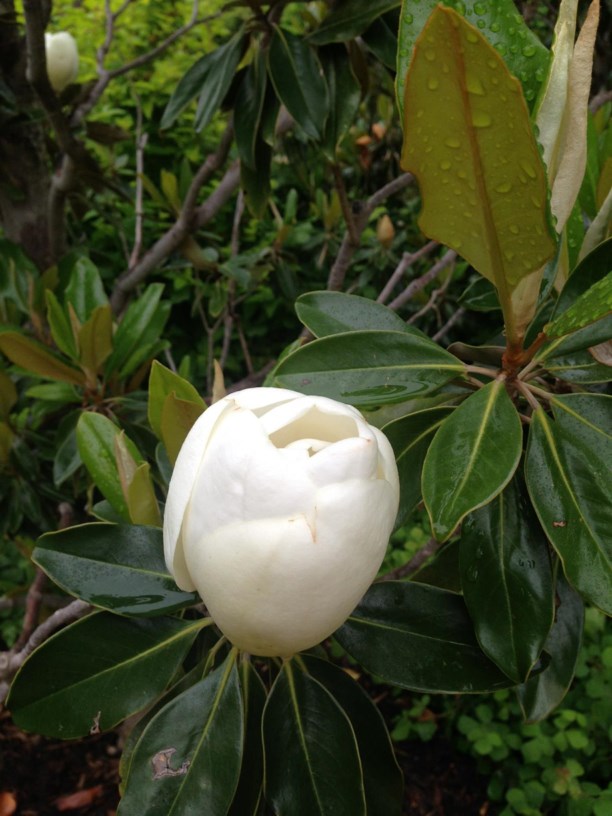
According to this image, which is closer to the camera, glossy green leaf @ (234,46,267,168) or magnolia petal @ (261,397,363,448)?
magnolia petal @ (261,397,363,448)

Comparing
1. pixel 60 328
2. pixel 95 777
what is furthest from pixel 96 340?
pixel 95 777

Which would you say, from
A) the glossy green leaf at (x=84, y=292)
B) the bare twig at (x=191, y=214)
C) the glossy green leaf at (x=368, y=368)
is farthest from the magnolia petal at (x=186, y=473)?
the bare twig at (x=191, y=214)

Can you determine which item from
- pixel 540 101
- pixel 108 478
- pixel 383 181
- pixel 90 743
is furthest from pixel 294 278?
pixel 540 101

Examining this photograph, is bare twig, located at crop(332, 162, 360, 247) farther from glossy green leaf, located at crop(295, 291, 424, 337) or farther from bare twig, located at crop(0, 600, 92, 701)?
bare twig, located at crop(0, 600, 92, 701)

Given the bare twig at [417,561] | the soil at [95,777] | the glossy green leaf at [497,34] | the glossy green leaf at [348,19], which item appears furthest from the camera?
the soil at [95,777]

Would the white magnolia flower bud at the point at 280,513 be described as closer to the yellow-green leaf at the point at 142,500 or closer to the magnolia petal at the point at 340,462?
the magnolia petal at the point at 340,462

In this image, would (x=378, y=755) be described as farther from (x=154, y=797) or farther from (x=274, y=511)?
(x=274, y=511)

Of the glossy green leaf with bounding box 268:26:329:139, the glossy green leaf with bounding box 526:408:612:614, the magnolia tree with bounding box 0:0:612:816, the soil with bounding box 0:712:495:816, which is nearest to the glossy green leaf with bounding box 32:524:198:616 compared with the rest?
the magnolia tree with bounding box 0:0:612:816
